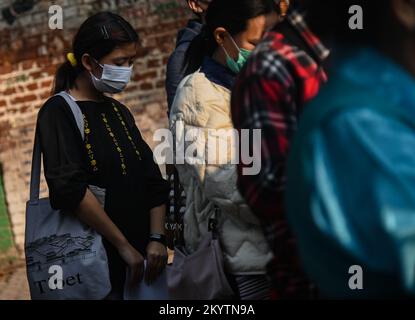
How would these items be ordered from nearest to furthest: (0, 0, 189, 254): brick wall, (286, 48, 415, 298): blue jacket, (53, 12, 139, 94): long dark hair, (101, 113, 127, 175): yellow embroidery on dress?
1. (286, 48, 415, 298): blue jacket
2. (101, 113, 127, 175): yellow embroidery on dress
3. (53, 12, 139, 94): long dark hair
4. (0, 0, 189, 254): brick wall

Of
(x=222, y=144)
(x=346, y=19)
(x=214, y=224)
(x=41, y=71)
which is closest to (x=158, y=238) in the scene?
(x=214, y=224)

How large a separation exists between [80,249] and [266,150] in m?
1.46

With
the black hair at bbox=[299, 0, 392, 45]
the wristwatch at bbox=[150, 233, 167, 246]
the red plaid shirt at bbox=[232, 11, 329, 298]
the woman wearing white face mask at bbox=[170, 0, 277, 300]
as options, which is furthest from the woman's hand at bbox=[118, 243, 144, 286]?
the black hair at bbox=[299, 0, 392, 45]

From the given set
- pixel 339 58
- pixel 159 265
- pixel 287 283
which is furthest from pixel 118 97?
pixel 339 58

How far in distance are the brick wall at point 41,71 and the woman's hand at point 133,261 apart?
139 inches

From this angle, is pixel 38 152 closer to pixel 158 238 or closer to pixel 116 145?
pixel 116 145

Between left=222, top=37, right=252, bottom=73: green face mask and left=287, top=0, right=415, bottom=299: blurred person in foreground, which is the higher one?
left=222, top=37, right=252, bottom=73: green face mask

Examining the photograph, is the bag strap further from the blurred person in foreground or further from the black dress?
the blurred person in foreground

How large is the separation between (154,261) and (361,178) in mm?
2280

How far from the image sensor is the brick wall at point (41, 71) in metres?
7.06

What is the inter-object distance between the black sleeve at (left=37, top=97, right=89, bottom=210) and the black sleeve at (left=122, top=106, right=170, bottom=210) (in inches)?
11.9

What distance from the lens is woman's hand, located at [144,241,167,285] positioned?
3.63 m

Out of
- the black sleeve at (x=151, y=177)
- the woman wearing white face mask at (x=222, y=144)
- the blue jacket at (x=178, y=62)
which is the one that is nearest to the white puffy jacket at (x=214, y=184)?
the woman wearing white face mask at (x=222, y=144)

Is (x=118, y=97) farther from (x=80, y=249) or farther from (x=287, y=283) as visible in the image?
(x=287, y=283)
